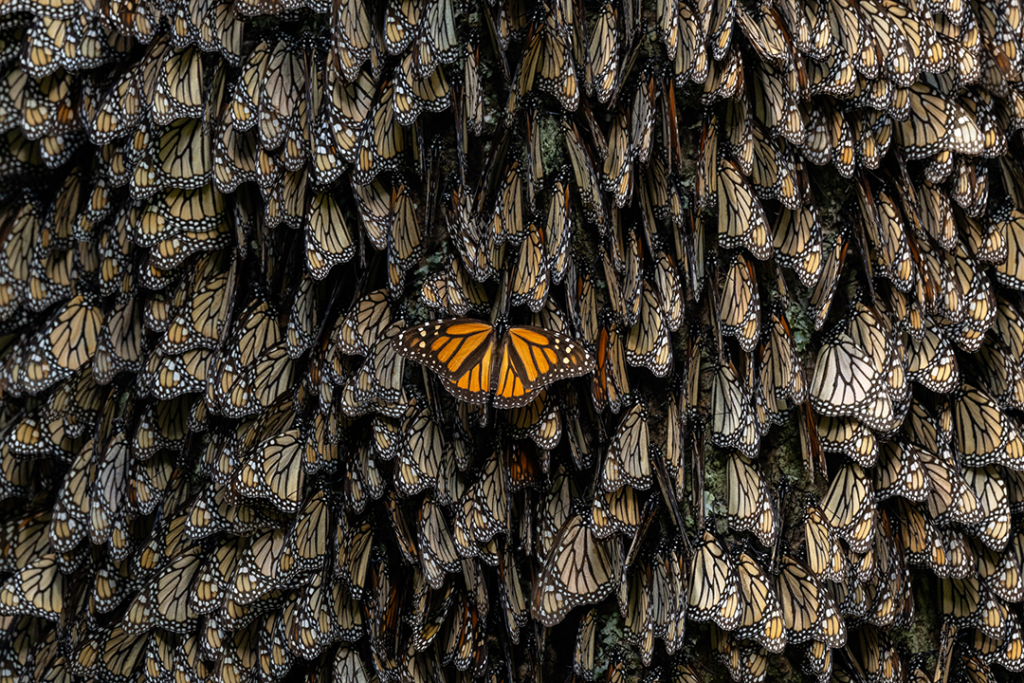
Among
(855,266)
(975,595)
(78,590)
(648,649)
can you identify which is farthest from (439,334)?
(975,595)

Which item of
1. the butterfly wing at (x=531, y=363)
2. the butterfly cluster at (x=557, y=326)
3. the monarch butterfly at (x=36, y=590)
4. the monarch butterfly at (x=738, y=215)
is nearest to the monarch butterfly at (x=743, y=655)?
the butterfly cluster at (x=557, y=326)

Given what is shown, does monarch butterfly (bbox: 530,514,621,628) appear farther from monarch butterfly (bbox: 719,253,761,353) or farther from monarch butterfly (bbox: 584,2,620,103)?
monarch butterfly (bbox: 584,2,620,103)

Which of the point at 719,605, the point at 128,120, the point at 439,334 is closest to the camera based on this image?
the point at 439,334

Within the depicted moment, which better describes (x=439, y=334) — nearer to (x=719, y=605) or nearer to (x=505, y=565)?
(x=505, y=565)

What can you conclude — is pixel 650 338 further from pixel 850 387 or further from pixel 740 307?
pixel 850 387

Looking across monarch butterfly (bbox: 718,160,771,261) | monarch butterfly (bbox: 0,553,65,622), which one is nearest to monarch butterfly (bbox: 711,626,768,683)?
monarch butterfly (bbox: 718,160,771,261)

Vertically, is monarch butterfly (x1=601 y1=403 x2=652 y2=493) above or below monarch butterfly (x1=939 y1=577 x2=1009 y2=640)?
above

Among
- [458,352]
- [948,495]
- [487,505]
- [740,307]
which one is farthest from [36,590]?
[948,495]
